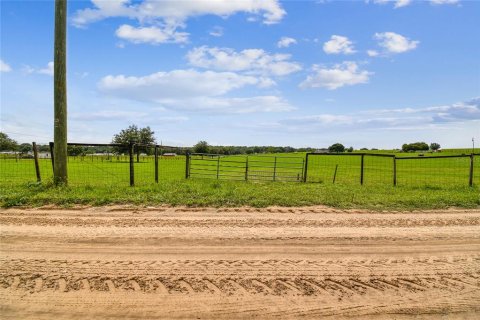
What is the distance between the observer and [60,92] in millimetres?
11000

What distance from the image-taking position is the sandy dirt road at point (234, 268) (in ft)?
12.0

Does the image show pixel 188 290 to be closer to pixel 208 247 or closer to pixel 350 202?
pixel 208 247

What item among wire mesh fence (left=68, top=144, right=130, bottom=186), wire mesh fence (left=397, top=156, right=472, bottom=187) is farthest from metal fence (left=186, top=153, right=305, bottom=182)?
wire mesh fence (left=397, top=156, right=472, bottom=187)

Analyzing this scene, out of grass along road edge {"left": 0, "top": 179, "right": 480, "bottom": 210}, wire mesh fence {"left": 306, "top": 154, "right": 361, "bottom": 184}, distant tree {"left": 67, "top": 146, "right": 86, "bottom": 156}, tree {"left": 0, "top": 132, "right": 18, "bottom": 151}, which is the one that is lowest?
wire mesh fence {"left": 306, "top": 154, "right": 361, "bottom": 184}

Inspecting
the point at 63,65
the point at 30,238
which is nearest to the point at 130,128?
the point at 63,65

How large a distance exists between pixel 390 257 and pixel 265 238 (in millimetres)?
2118

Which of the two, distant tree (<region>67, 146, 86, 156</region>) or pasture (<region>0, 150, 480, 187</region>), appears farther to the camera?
pasture (<region>0, 150, 480, 187</region>)

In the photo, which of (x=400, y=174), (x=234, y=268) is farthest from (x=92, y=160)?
(x=400, y=174)

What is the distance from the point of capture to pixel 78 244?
5.43 meters

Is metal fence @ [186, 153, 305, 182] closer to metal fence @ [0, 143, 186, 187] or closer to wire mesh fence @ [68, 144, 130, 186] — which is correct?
metal fence @ [0, 143, 186, 187]

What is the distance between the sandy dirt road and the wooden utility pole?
156 inches

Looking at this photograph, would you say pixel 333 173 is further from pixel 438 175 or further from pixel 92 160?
pixel 92 160

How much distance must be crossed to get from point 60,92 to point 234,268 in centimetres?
975

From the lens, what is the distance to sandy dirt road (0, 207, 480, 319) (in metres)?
3.66
